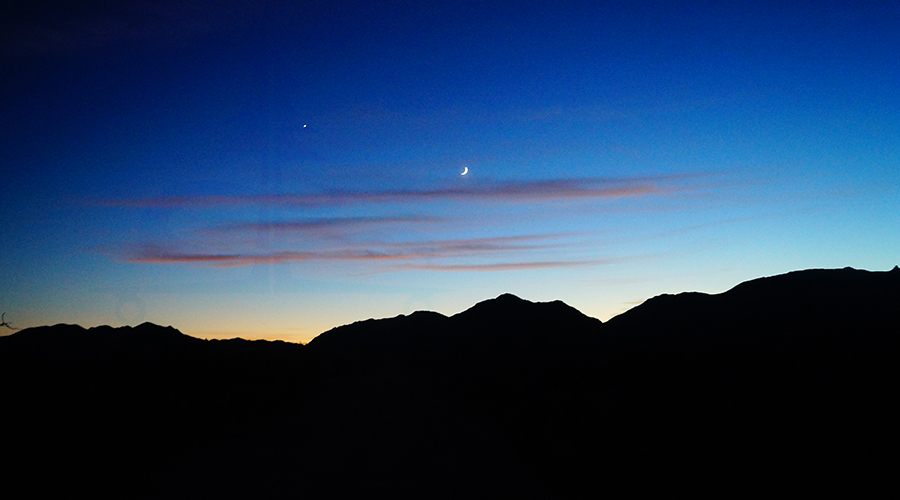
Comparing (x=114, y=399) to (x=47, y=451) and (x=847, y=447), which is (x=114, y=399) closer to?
(x=47, y=451)

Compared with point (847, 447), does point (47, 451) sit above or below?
above

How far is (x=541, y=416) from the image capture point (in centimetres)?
3069

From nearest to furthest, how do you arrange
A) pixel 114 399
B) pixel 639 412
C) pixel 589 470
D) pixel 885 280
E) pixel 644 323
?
pixel 589 470 < pixel 639 412 < pixel 114 399 < pixel 885 280 < pixel 644 323

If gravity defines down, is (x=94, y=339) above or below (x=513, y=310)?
above

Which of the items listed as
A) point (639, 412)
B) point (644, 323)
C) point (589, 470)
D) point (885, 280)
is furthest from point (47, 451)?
point (885, 280)

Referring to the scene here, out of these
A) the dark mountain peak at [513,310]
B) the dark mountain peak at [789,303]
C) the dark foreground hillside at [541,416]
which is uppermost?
the dark mountain peak at [513,310]

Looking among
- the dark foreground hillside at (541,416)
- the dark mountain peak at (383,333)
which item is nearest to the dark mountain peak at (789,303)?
the dark foreground hillside at (541,416)

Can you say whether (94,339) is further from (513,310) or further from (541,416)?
(541,416)

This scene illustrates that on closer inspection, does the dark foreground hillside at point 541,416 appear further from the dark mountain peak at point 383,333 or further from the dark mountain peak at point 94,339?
the dark mountain peak at point 94,339

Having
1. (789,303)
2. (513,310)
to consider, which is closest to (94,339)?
(513,310)

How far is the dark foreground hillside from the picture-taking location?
22344mm

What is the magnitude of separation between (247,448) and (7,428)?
38.1 feet

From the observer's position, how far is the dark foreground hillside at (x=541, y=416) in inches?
880

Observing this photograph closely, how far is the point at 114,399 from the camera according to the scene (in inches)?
1273
